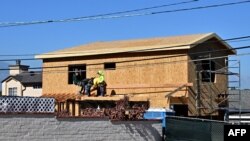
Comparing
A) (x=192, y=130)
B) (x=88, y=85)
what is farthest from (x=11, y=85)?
(x=192, y=130)

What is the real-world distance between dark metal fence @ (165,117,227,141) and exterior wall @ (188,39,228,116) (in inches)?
334

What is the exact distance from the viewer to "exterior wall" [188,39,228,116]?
2984 cm

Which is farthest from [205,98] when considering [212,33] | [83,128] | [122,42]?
[83,128]

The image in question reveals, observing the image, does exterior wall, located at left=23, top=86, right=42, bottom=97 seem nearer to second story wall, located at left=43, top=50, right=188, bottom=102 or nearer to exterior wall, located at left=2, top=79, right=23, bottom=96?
exterior wall, located at left=2, top=79, right=23, bottom=96

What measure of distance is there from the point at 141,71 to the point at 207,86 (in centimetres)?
386

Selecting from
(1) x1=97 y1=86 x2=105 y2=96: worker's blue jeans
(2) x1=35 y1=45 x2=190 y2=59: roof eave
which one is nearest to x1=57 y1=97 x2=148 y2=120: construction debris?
(1) x1=97 y1=86 x2=105 y2=96: worker's blue jeans

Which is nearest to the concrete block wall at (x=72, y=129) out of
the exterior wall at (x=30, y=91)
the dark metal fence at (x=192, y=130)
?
the dark metal fence at (x=192, y=130)

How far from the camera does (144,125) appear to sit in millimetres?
18359

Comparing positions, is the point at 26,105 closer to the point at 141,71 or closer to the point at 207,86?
the point at 141,71

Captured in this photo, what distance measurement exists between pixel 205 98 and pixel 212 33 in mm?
3735

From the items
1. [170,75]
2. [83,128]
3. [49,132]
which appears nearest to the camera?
[49,132]

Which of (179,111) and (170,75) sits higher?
(170,75)

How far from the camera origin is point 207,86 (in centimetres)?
3152

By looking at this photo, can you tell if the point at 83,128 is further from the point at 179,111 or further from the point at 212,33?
the point at 212,33
